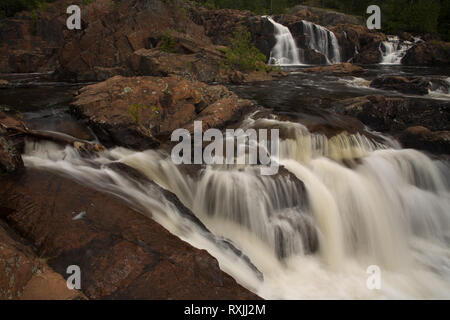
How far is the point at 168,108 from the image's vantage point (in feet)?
27.8

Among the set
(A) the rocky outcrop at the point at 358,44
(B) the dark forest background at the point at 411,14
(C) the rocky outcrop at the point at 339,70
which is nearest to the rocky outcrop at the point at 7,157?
(C) the rocky outcrop at the point at 339,70

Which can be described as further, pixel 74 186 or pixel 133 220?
pixel 74 186

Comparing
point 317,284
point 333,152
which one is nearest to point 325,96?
point 333,152

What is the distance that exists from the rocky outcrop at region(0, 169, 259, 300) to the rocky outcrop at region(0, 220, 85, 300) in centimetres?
15

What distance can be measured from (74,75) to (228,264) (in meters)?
16.8

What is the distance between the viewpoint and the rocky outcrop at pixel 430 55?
88.5 ft

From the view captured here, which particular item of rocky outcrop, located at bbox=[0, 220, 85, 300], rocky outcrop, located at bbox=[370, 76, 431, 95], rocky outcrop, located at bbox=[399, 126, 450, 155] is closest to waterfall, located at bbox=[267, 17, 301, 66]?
rocky outcrop, located at bbox=[370, 76, 431, 95]

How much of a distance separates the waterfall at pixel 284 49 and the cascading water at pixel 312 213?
2354 centimetres

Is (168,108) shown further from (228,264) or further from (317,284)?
(317,284)

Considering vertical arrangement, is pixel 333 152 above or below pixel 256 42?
below

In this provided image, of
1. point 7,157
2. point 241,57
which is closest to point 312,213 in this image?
point 7,157

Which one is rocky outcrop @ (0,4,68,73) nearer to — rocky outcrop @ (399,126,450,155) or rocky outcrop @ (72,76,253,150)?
rocky outcrop @ (72,76,253,150)

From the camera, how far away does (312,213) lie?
19.9 feet
